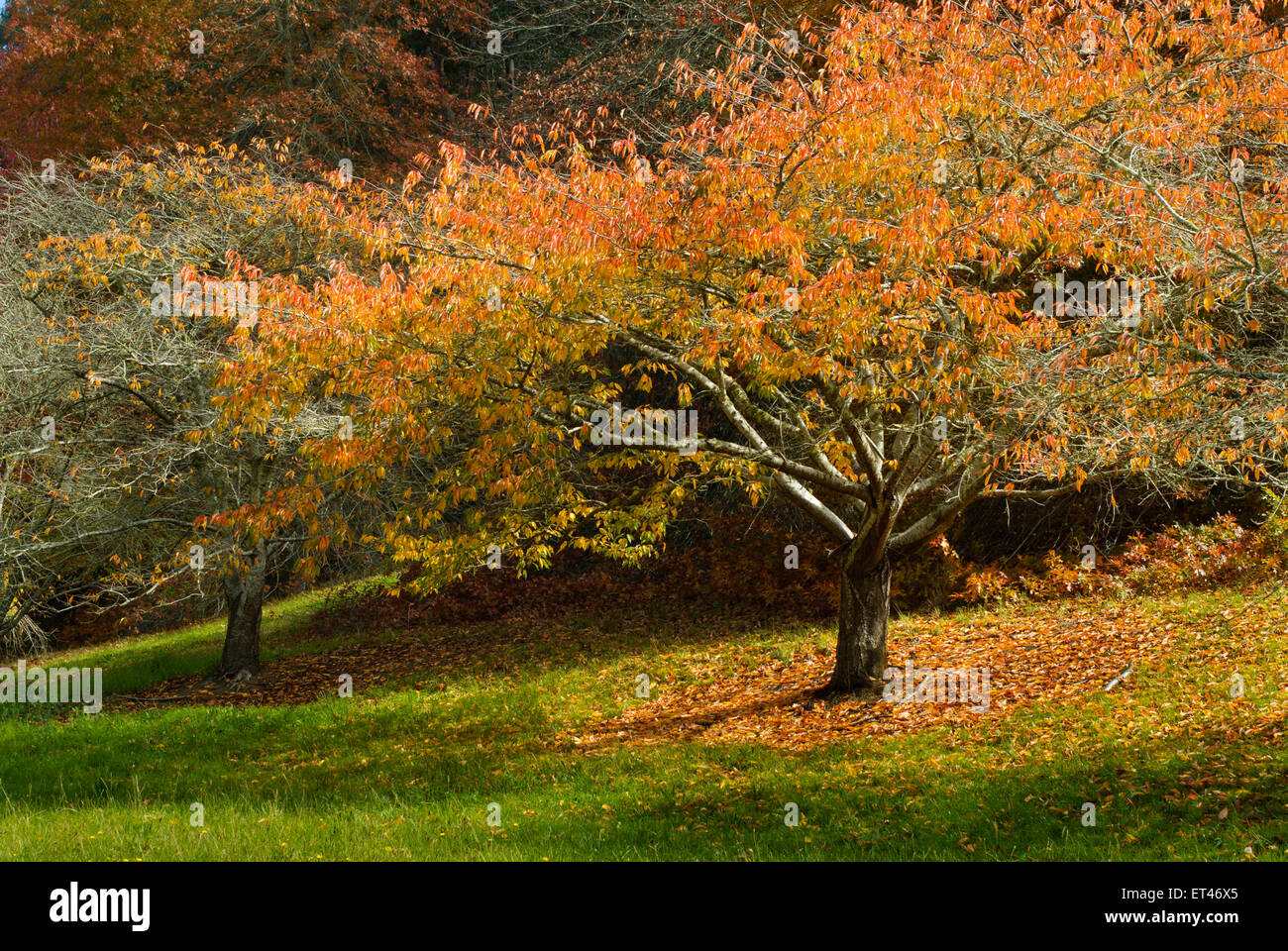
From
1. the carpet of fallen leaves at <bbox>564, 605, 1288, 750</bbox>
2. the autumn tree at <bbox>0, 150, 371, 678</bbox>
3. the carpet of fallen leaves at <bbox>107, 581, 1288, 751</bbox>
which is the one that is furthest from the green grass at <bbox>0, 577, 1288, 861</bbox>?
the autumn tree at <bbox>0, 150, 371, 678</bbox>

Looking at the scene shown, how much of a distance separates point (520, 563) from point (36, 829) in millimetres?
5096

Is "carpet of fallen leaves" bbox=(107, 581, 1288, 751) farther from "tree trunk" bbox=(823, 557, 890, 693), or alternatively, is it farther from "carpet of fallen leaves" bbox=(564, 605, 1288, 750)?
"tree trunk" bbox=(823, 557, 890, 693)

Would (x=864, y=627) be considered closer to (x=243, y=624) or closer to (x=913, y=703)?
(x=913, y=703)

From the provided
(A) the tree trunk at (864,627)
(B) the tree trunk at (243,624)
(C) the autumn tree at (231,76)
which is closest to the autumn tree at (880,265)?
(A) the tree trunk at (864,627)

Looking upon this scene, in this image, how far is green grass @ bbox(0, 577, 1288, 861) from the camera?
687 centimetres

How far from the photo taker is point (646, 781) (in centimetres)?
896

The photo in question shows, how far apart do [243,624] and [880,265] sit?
12.0 meters

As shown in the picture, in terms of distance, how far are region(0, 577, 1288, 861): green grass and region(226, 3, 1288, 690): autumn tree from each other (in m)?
2.16

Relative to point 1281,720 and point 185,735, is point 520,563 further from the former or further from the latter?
point 1281,720

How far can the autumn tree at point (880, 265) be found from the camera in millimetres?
7516

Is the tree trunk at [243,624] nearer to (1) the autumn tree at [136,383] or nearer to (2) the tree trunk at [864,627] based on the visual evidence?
(1) the autumn tree at [136,383]

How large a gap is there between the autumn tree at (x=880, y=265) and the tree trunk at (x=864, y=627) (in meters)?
1.55

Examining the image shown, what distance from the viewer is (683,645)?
49.5 ft

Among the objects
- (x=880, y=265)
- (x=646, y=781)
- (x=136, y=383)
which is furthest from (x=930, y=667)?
(x=136, y=383)
